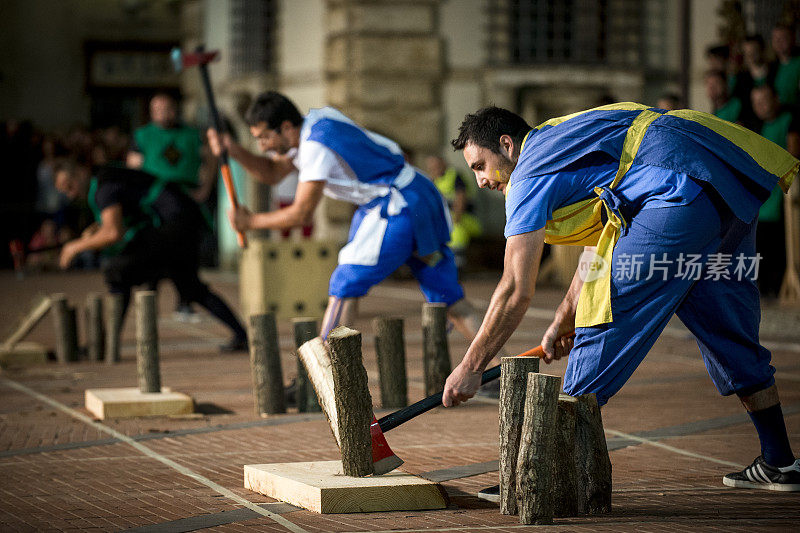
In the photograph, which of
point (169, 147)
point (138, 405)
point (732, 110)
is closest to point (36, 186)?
point (169, 147)

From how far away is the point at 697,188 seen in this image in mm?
4977

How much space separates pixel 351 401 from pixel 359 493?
379 mm

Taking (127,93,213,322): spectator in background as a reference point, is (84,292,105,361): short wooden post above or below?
below

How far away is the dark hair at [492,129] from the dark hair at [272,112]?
2784 mm

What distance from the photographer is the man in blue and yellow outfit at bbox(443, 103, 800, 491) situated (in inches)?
194

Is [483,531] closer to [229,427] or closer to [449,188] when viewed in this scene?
[229,427]

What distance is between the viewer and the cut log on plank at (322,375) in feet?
17.8

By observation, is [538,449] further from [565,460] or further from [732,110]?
[732,110]

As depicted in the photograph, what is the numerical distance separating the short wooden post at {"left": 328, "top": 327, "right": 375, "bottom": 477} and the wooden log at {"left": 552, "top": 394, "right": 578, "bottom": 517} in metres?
0.82

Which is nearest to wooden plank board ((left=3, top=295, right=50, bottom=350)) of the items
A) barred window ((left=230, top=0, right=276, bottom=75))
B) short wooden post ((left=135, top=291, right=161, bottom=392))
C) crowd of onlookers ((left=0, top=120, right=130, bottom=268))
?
short wooden post ((left=135, top=291, right=161, bottom=392))

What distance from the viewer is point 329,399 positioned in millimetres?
5465

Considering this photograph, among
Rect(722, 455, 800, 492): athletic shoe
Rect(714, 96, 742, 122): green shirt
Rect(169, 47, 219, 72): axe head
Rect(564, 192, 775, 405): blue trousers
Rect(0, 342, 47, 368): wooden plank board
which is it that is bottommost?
Rect(0, 342, 47, 368): wooden plank board

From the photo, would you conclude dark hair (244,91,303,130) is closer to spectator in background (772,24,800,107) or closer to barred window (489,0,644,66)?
spectator in background (772,24,800,107)

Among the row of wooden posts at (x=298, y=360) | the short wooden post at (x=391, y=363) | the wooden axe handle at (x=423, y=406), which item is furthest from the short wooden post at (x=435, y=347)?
the wooden axe handle at (x=423, y=406)
